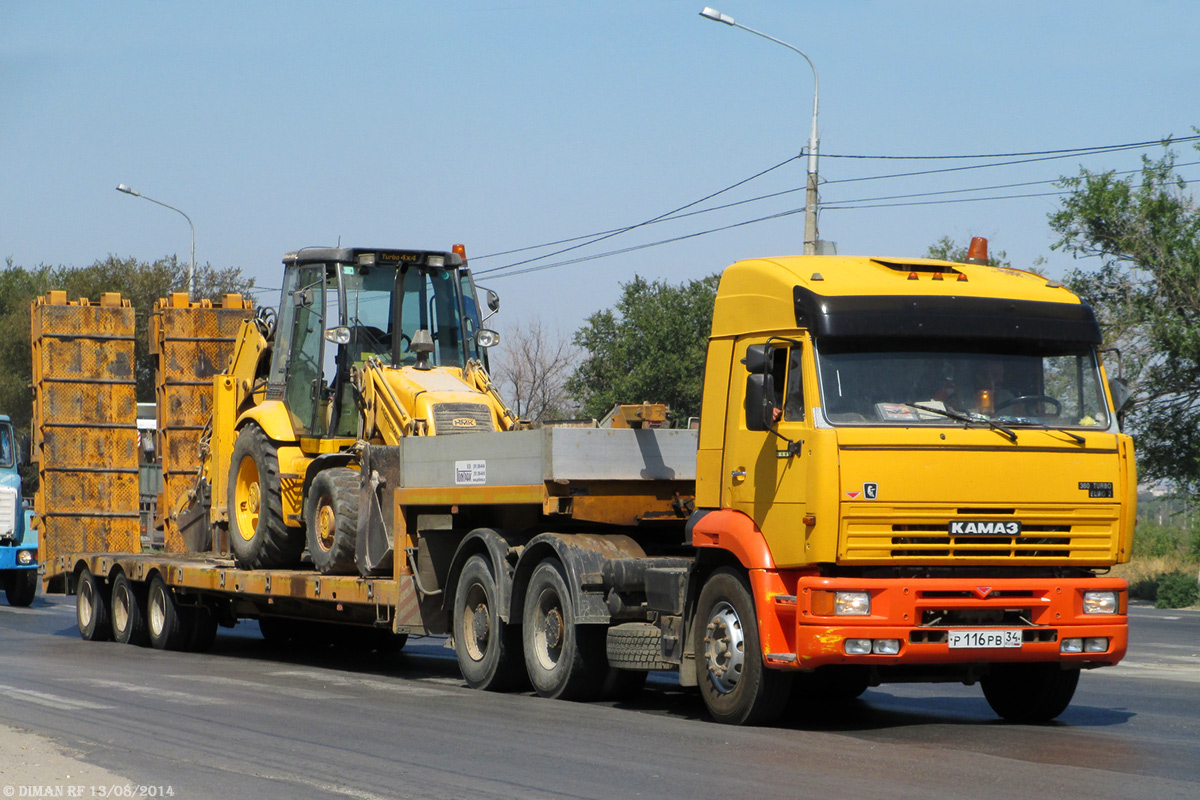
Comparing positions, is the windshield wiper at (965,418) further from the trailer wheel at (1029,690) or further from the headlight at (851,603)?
the trailer wheel at (1029,690)

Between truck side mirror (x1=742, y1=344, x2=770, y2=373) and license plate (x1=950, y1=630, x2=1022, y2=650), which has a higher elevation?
truck side mirror (x1=742, y1=344, x2=770, y2=373)

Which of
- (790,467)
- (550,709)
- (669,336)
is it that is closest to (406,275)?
(550,709)

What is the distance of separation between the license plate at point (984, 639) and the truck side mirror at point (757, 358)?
2.02 meters

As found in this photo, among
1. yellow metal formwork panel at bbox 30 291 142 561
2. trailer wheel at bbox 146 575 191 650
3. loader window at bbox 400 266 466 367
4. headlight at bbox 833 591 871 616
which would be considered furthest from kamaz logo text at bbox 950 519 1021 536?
yellow metal formwork panel at bbox 30 291 142 561

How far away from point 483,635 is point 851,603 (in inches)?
167

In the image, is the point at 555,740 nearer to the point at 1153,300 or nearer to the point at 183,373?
the point at 183,373

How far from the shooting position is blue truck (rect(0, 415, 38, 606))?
78.7 ft

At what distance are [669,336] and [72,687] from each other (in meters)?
42.9

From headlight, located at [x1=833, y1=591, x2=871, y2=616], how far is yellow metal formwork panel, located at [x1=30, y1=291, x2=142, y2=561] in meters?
14.5

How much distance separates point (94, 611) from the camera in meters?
18.8

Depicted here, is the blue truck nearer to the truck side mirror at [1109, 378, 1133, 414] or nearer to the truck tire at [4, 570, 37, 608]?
the truck tire at [4, 570, 37, 608]

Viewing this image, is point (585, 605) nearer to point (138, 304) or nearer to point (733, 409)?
point (733, 409)

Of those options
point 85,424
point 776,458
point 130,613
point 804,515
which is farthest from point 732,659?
point 85,424

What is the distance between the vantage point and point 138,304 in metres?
61.3
